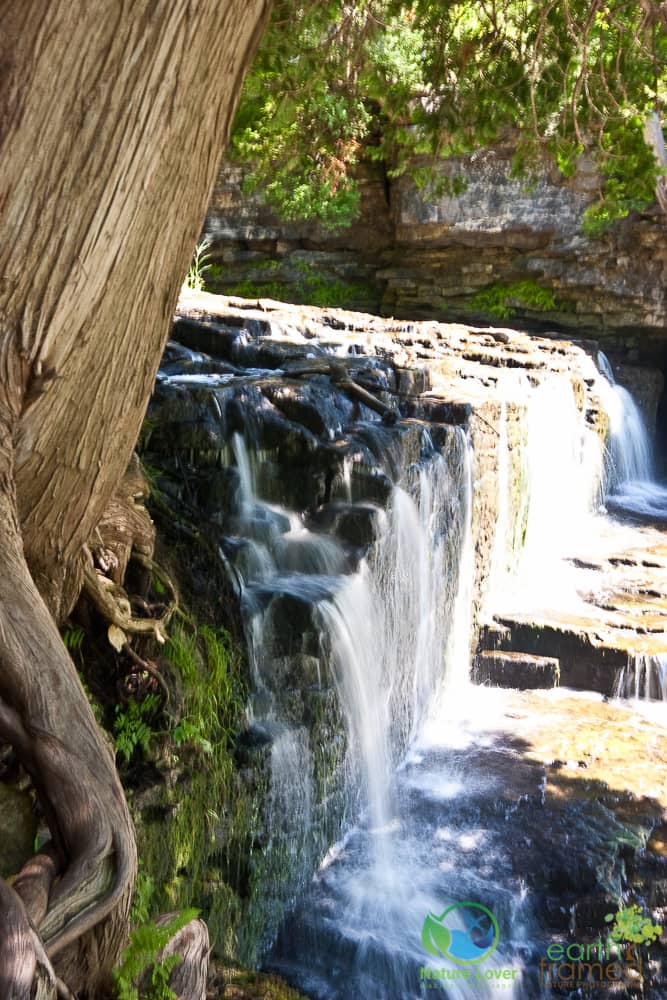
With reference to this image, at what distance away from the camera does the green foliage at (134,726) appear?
13.8ft

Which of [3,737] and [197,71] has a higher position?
[197,71]

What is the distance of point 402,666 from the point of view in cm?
731

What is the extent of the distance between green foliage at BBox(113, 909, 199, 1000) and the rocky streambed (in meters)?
2.06

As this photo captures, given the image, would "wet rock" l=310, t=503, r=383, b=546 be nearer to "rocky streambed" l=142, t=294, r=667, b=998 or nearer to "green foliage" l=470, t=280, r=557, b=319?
"rocky streambed" l=142, t=294, r=667, b=998

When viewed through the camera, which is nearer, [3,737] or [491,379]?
[3,737]

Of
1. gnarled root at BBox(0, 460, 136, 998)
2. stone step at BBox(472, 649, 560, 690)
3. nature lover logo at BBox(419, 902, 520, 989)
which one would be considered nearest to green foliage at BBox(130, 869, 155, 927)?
gnarled root at BBox(0, 460, 136, 998)

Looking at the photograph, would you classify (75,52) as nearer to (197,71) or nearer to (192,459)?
(197,71)

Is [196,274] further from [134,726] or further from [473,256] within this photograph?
[134,726]

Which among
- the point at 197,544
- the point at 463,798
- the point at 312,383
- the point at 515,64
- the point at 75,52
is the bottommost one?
the point at 463,798

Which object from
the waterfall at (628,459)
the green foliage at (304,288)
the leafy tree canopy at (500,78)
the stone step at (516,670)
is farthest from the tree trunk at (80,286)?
the green foliage at (304,288)

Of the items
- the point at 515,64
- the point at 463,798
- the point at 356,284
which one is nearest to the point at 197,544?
the point at 463,798

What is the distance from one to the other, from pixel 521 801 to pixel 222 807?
2.53 m

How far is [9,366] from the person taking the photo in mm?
2691

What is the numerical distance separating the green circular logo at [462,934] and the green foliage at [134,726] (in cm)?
213
